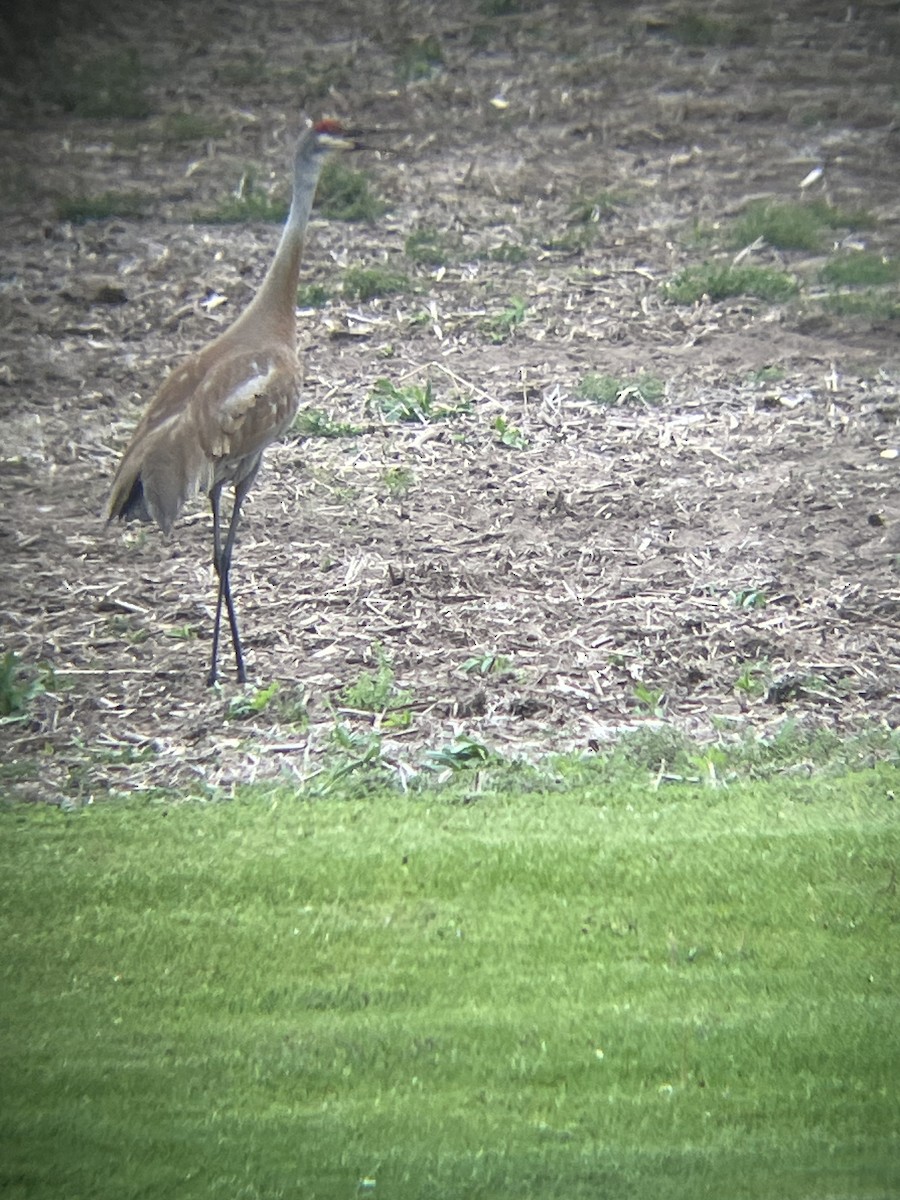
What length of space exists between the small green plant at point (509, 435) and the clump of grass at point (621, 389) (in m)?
0.64

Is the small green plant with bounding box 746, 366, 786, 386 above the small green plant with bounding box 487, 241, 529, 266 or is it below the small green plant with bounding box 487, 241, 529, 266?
below

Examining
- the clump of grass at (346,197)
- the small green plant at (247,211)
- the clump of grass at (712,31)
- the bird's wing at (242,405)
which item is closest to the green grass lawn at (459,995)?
the bird's wing at (242,405)

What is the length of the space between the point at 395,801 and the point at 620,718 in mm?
1132

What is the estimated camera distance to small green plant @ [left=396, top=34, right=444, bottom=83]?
15.2 m

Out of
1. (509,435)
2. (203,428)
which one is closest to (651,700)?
(203,428)

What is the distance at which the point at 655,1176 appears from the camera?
4027 mm

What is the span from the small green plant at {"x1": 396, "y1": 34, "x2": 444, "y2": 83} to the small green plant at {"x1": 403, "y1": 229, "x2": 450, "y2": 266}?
3.51 meters

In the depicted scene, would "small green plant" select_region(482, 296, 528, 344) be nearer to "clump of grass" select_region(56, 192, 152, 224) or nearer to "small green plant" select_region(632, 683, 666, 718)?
"clump of grass" select_region(56, 192, 152, 224)

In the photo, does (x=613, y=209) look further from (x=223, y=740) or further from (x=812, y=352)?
(x=223, y=740)

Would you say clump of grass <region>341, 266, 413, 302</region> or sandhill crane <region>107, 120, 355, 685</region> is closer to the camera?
sandhill crane <region>107, 120, 355, 685</region>

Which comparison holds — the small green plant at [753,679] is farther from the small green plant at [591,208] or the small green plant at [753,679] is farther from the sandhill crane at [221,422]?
the small green plant at [591,208]

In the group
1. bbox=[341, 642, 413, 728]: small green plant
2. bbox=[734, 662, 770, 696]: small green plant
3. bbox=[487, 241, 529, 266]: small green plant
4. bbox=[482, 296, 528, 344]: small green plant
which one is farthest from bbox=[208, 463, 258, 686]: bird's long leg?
bbox=[487, 241, 529, 266]: small green plant

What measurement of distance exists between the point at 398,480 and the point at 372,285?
2888 millimetres

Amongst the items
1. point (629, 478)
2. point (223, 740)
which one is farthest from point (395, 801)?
point (629, 478)
